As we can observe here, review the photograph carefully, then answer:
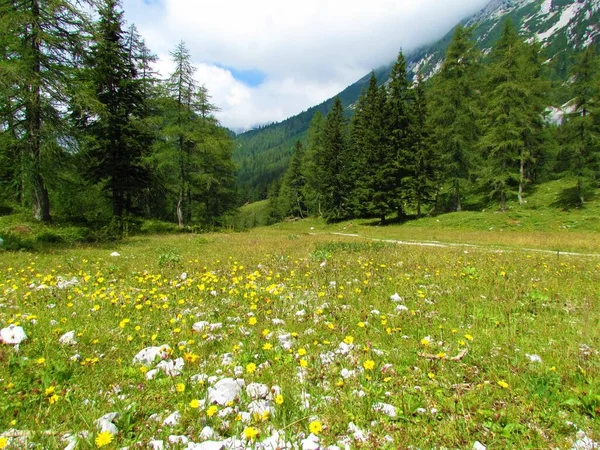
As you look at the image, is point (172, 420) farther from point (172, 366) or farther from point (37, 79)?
point (37, 79)

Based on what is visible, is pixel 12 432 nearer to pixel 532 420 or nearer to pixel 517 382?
pixel 532 420

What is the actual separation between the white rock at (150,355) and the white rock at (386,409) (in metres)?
2.34

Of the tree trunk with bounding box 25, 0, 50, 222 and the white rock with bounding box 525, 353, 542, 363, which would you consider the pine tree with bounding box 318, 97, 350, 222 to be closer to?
the tree trunk with bounding box 25, 0, 50, 222

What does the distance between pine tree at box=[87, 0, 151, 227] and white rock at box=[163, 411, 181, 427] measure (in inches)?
897

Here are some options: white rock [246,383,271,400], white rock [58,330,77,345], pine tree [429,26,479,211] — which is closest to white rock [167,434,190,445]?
white rock [246,383,271,400]

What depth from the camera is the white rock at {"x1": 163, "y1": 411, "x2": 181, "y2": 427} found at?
2.60 meters

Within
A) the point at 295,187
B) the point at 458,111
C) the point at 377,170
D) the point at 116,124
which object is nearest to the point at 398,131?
the point at 377,170

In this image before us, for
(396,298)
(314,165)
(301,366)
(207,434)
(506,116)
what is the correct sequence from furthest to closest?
(314,165) → (506,116) → (396,298) → (301,366) → (207,434)

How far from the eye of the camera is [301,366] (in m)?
3.40

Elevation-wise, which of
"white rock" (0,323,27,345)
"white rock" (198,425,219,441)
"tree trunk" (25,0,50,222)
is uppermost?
"tree trunk" (25,0,50,222)

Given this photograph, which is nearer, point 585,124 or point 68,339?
point 68,339

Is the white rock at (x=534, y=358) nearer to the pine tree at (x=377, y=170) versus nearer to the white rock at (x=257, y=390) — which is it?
the white rock at (x=257, y=390)

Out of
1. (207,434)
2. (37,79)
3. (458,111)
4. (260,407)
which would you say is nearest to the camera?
(207,434)

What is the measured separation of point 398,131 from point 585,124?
16.5 m
